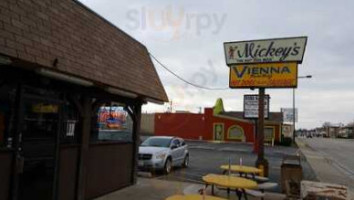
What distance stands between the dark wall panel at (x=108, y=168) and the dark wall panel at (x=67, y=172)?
68 centimetres

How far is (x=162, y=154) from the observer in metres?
17.0

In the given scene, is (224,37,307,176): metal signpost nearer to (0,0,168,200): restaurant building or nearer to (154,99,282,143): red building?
(0,0,168,200): restaurant building

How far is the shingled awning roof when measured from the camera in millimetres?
7027

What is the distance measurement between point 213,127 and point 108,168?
44.5 metres

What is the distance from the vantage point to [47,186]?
8.34 metres

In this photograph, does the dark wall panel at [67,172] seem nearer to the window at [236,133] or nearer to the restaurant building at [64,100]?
the restaurant building at [64,100]

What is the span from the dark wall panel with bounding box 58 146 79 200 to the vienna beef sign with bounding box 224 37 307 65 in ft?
28.4

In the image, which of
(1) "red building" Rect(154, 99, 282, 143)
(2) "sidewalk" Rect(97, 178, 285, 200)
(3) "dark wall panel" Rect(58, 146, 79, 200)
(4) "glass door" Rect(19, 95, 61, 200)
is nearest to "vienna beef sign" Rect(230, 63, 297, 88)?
(2) "sidewalk" Rect(97, 178, 285, 200)

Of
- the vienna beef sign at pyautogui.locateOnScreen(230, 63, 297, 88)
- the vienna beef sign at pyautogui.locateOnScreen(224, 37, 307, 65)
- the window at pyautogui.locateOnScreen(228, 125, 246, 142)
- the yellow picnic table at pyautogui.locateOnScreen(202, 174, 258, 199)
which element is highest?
the vienna beef sign at pyautogui.locateOnScreen(224, 37, 307, 65)

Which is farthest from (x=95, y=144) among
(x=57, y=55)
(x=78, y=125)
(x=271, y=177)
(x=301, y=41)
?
(x=271, y=177)

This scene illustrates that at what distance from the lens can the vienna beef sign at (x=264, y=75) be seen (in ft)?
50.6

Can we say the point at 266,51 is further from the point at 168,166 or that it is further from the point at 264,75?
the point at 168,166

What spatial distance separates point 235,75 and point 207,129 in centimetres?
3932

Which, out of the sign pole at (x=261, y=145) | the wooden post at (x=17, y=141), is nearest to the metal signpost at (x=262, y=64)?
the sign pole at (x=261, y=145)
